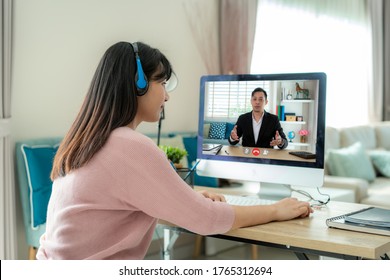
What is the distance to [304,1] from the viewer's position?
513 centimetres

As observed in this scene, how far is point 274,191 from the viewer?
213 cm

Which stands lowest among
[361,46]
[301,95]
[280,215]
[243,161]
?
[280,215]

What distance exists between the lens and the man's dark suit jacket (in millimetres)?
2014

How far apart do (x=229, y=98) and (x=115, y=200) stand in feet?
2.90

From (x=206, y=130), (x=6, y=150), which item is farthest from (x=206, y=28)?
(x=206, y=130)

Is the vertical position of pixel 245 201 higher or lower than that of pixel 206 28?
lower

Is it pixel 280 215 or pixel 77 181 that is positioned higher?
pixel 77 181

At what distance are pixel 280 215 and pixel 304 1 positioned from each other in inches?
150

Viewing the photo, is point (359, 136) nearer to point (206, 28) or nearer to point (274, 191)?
point (206, 28)

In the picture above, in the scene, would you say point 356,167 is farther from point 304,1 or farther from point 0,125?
point 0,125

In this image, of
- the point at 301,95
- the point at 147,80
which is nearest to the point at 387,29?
the point at 301,95

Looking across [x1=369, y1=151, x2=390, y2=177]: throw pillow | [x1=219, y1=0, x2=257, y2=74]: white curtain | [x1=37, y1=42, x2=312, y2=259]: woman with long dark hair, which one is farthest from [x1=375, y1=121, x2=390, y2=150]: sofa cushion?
[x1=37, y1=42, x2=312, y2=259]: woman with long dark hair

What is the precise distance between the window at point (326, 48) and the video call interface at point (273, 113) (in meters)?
2.57

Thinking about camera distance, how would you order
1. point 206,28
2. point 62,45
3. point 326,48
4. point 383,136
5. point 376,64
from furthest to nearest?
point 376,64, point 383,136, point 326,48, point 206,28, point 62,45
